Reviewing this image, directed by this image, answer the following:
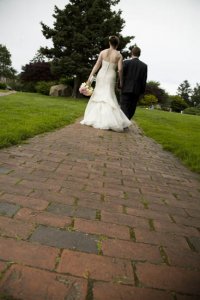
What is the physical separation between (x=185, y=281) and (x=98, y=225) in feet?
2.49

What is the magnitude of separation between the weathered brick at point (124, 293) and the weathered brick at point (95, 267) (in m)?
0.06

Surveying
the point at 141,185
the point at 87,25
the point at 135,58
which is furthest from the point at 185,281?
the point at 87,25

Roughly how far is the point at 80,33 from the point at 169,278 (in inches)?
1085

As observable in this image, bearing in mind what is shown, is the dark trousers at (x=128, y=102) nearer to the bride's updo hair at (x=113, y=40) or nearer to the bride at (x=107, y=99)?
the bride at (x=107, y=99)

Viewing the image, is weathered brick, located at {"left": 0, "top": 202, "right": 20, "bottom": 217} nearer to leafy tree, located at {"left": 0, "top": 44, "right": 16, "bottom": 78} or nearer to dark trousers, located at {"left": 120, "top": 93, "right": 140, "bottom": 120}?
dark trousers, located at {"left": 120, "top": 93, "right": 140, "bottom": 120}

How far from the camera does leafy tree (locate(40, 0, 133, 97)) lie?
26141 mm

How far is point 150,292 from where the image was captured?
1.58m

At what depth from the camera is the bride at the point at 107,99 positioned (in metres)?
8.02

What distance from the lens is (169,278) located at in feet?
5.67

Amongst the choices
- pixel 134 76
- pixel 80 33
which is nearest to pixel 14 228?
pixel 134 76

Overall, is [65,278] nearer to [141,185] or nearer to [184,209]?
[184,209]

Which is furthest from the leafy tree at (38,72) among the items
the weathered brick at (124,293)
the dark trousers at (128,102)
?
the weathered brick at (124,293)

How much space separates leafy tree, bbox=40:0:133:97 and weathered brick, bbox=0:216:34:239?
81.0 ft

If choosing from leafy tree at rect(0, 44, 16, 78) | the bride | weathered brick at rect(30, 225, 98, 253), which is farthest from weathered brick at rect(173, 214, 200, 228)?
leafy tree at rect(0, 44, 16, 78)
